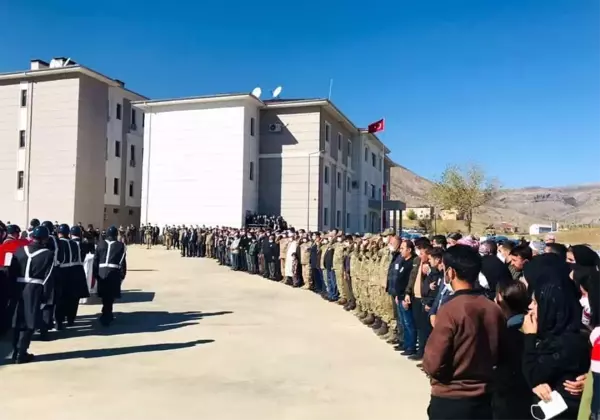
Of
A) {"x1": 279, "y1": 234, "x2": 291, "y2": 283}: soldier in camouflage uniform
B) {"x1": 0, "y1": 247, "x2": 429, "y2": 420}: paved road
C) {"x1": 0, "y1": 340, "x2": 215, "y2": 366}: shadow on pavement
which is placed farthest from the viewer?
{"x1": 279, "y1": 234, "x2": 291, "y2": 283}: soldier in camouflage uniform

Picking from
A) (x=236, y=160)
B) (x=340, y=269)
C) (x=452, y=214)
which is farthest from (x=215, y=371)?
(x=452, y=214)

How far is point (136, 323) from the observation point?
439 inches

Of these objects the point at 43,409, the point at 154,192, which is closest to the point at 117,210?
the point at 154,192

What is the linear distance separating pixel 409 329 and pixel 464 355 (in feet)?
18.2

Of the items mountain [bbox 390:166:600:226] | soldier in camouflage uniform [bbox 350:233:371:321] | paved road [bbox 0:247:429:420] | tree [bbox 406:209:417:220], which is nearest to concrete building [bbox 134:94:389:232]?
soldier in camouflage uniform [bbox 350:233:371:321]

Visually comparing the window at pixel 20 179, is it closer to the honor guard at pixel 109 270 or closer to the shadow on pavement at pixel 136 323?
the shadow on pavement at pixel 136 323

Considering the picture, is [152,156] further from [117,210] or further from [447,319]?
[447,319]

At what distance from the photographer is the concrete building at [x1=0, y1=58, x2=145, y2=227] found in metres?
36.6

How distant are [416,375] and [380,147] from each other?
5069 centimetres

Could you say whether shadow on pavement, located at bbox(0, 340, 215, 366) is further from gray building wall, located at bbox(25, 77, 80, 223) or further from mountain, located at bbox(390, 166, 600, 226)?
mountain, located at bbox(390, 166, 600, 226)

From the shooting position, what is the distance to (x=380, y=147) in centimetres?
5706

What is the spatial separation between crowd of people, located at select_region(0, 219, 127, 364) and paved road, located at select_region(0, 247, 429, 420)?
1.42 feet

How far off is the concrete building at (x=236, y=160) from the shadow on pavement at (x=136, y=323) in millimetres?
23827

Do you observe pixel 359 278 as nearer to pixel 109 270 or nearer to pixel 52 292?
pixel 109 270
